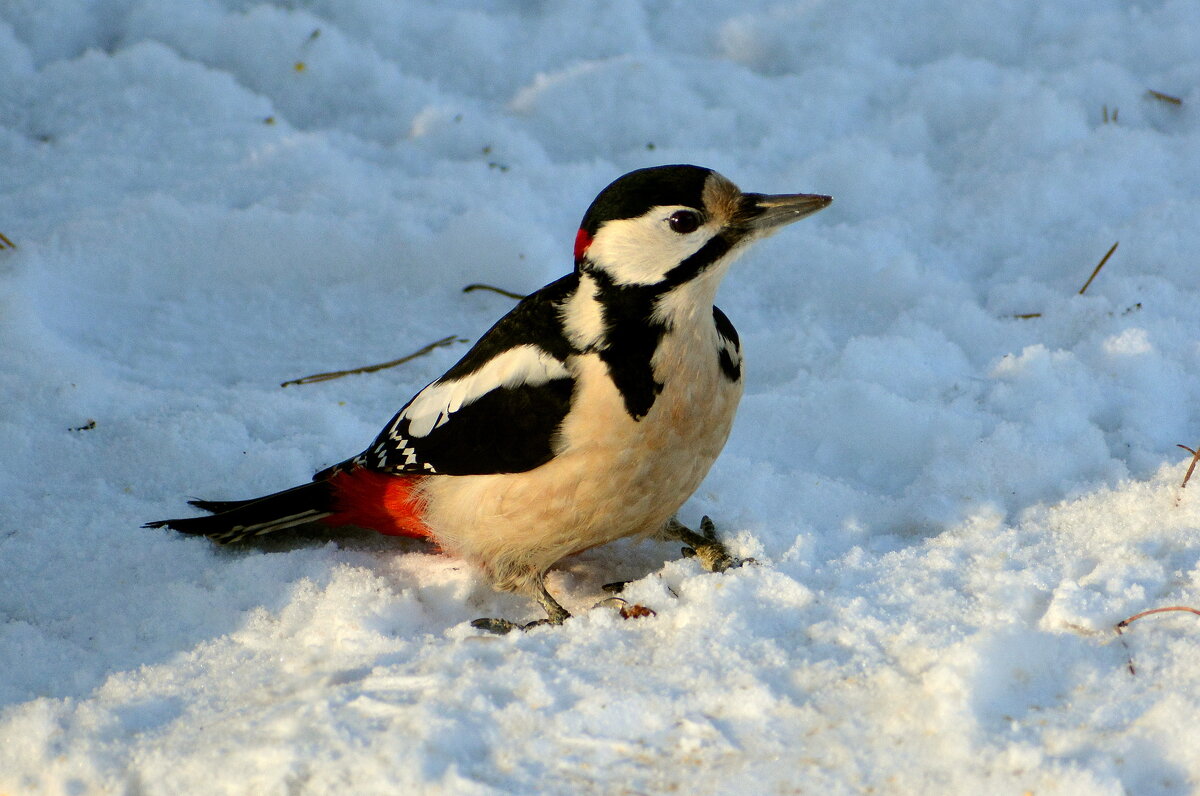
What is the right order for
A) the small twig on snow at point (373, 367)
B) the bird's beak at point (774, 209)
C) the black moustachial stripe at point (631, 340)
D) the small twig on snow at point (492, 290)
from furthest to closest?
the small twig on snow at point (492, 290), the small twig on snow at point (373, 367), the bird's beak at point (774, 209), the black moustachial stripe at point (631, 340)

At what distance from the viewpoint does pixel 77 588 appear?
2.96m

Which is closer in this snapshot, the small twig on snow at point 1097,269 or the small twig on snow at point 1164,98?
the small twig on snow at point 1097,269

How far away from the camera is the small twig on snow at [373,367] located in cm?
393

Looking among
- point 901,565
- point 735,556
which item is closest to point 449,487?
point 735,556

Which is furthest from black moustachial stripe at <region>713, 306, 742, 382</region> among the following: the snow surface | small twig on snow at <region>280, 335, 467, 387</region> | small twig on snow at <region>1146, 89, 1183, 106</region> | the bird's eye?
small twig on snow at <region>1146, 89, 1183, 106</region>

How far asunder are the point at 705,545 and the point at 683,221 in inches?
32.8

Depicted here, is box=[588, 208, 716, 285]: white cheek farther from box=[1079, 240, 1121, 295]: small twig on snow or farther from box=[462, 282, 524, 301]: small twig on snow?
box=[1079, 240, 1121, 295]: small twig on snow

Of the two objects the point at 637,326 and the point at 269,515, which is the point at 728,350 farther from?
the point at 269,515

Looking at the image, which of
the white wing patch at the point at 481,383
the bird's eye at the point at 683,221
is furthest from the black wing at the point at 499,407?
the bird's eye at the point at 683,221

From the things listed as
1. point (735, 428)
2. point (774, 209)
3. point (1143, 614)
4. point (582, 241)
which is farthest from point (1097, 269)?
point (582, 241)

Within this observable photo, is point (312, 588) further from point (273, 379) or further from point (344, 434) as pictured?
point (273, 379)

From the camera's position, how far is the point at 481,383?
9.51ft

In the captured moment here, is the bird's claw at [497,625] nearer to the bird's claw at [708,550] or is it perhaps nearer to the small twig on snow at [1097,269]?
the bird's claw at [708,550]

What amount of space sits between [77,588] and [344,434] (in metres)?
0.93
